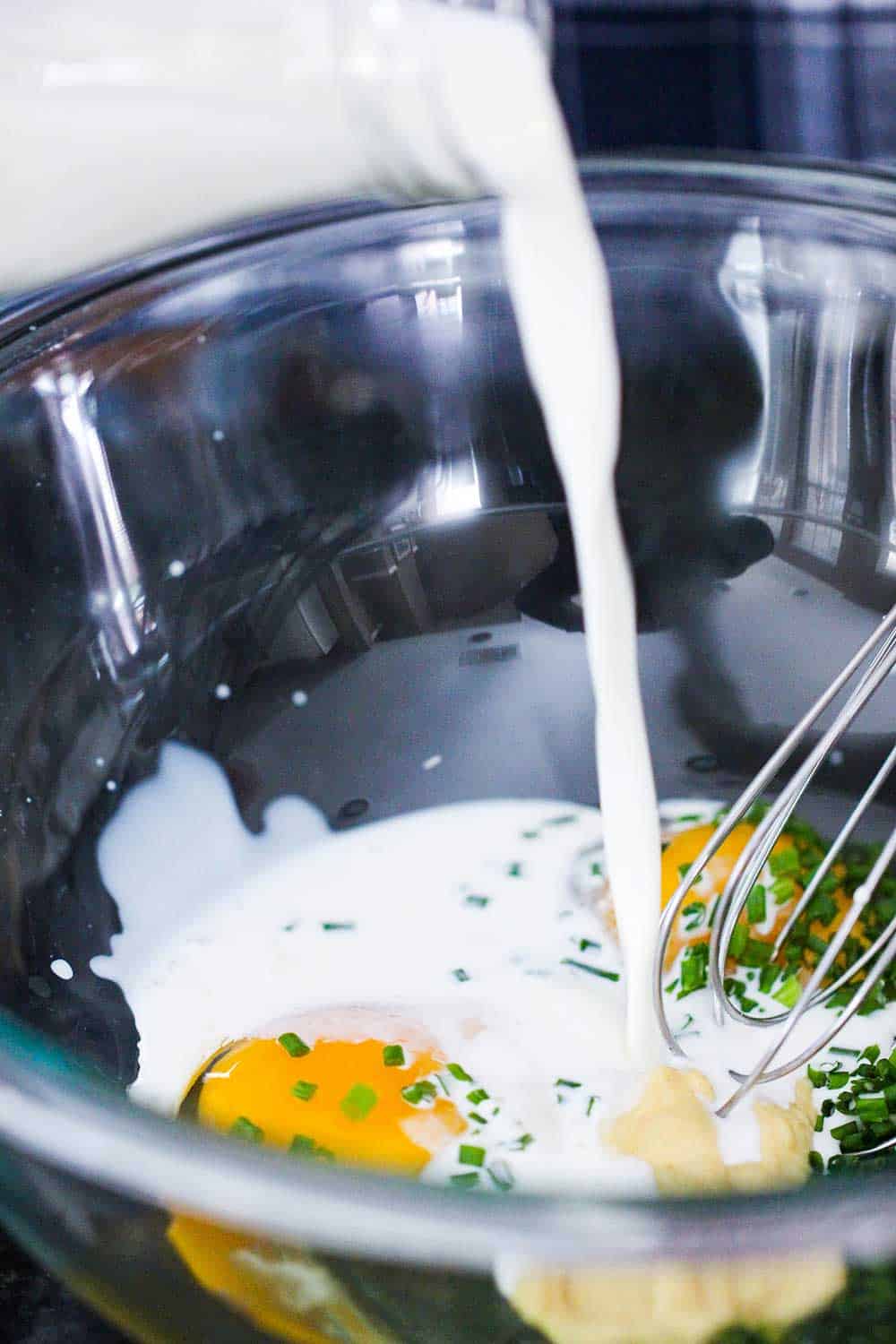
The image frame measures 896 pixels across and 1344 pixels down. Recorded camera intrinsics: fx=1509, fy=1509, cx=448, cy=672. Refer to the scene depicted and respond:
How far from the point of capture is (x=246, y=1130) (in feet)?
2.21

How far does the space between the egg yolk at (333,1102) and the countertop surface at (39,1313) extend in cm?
10

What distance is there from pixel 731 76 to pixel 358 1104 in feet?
4.72

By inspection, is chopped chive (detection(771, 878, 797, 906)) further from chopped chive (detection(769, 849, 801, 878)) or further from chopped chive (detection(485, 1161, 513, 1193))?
chopped chive (detection(485, 1161, 513, 1193))

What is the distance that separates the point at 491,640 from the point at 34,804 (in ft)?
0.99

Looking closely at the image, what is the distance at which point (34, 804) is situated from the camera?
0.77m

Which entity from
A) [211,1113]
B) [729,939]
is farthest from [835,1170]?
[211,1113]

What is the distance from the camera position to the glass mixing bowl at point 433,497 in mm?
832

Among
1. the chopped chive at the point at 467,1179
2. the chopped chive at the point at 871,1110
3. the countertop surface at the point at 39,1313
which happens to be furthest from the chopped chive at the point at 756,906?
the countertop surface at the point at 39,1313

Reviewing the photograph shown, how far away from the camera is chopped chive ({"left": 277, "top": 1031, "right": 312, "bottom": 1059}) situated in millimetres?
721

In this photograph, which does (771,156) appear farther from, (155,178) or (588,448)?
(155,178)

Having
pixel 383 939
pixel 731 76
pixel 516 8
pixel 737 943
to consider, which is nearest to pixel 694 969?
pixel 737 943

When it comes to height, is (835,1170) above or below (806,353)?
below

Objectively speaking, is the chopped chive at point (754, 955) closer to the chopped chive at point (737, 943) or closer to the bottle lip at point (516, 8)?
the chopped chive at point (737, 943)

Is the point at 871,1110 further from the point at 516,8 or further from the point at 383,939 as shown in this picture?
the point at 516,8
